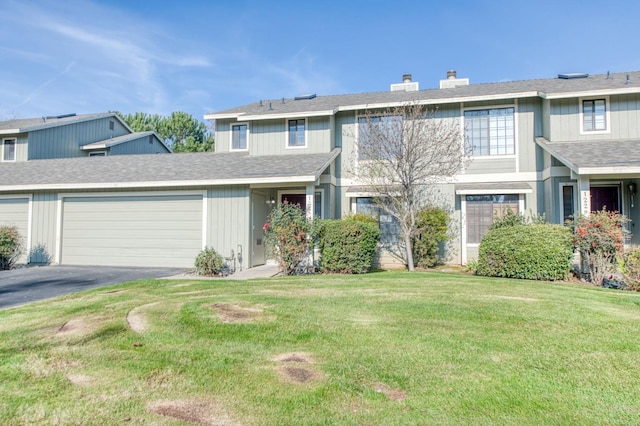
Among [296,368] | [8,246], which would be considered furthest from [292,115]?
[296,368]

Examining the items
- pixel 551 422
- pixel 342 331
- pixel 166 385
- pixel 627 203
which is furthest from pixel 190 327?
pixel 627 203

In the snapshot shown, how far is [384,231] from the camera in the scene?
1325 cm

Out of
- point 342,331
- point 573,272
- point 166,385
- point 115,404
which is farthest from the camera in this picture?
point 573,272

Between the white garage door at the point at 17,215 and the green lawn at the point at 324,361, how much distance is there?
9067mm

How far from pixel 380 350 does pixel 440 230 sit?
874 cm

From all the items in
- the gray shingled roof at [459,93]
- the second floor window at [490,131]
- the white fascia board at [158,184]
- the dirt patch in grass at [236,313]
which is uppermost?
the gray shingled roof at [459,93]

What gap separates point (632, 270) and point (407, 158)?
5947 millimetres

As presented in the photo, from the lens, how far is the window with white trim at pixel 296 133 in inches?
552

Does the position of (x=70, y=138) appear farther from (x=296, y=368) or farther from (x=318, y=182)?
(x=296, y=368)

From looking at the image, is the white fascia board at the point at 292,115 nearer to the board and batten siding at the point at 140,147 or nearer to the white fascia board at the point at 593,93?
the white fascia board at the point at 593,93

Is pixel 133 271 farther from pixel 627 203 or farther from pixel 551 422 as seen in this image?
pixel 627 203

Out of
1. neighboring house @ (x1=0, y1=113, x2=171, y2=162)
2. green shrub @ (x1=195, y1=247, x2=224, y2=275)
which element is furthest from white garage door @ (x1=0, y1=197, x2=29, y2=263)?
green shrub @ (x1=195, y1=247, x2=224, y2=275)

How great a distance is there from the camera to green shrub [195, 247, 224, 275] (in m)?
10.7

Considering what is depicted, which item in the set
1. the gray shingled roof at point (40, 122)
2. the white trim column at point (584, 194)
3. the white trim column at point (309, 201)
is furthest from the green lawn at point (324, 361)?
the gray shingled roof at point (40, 122)
